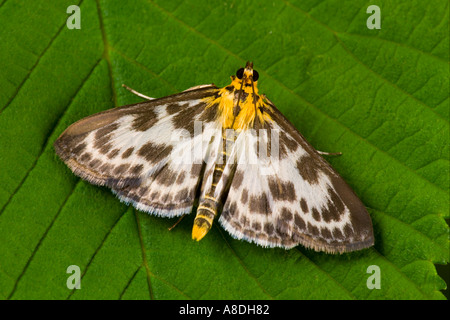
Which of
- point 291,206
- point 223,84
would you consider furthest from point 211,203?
point 223,84

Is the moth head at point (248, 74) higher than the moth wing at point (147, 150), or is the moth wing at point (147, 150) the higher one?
the moth head at point (248, 74)

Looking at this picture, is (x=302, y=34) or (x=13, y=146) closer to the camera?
(x=13, y=146)

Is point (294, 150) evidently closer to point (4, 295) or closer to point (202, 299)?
point (202, 299)

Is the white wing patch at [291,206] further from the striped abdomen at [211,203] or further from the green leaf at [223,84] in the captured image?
the green leaf at [223,84]

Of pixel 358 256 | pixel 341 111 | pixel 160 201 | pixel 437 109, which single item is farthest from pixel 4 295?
pixel 437 109

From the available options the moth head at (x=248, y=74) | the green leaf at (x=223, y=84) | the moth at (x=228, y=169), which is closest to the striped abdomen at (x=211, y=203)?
the moth at (x=228, y=169)
